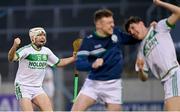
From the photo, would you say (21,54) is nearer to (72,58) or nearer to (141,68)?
(72,58)

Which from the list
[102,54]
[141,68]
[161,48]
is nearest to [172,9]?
[161,48]

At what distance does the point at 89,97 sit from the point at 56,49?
8.25m

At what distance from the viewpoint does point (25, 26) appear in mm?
17906

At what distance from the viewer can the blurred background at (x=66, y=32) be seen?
15.3 m

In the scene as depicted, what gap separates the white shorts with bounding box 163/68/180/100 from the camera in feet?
27.9

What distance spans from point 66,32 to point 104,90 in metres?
8.68

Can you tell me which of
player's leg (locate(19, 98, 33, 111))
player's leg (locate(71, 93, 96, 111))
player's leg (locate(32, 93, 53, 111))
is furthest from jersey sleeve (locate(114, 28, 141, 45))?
player's leg (locate(19, 98, 33, 111))

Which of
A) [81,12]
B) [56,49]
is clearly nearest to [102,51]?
[56,49]

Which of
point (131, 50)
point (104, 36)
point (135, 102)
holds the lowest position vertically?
point (135, 102)

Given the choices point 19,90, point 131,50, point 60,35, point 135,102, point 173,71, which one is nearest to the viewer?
point 173,71

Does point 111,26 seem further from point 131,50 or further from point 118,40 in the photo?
point 131,50

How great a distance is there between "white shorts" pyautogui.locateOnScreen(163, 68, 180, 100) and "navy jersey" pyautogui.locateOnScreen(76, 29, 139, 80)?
0.71 meters

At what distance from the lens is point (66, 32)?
1745cm

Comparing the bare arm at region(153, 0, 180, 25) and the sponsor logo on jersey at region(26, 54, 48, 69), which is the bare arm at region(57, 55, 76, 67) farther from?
the bare arm at region(153, 0, 180, 25)
